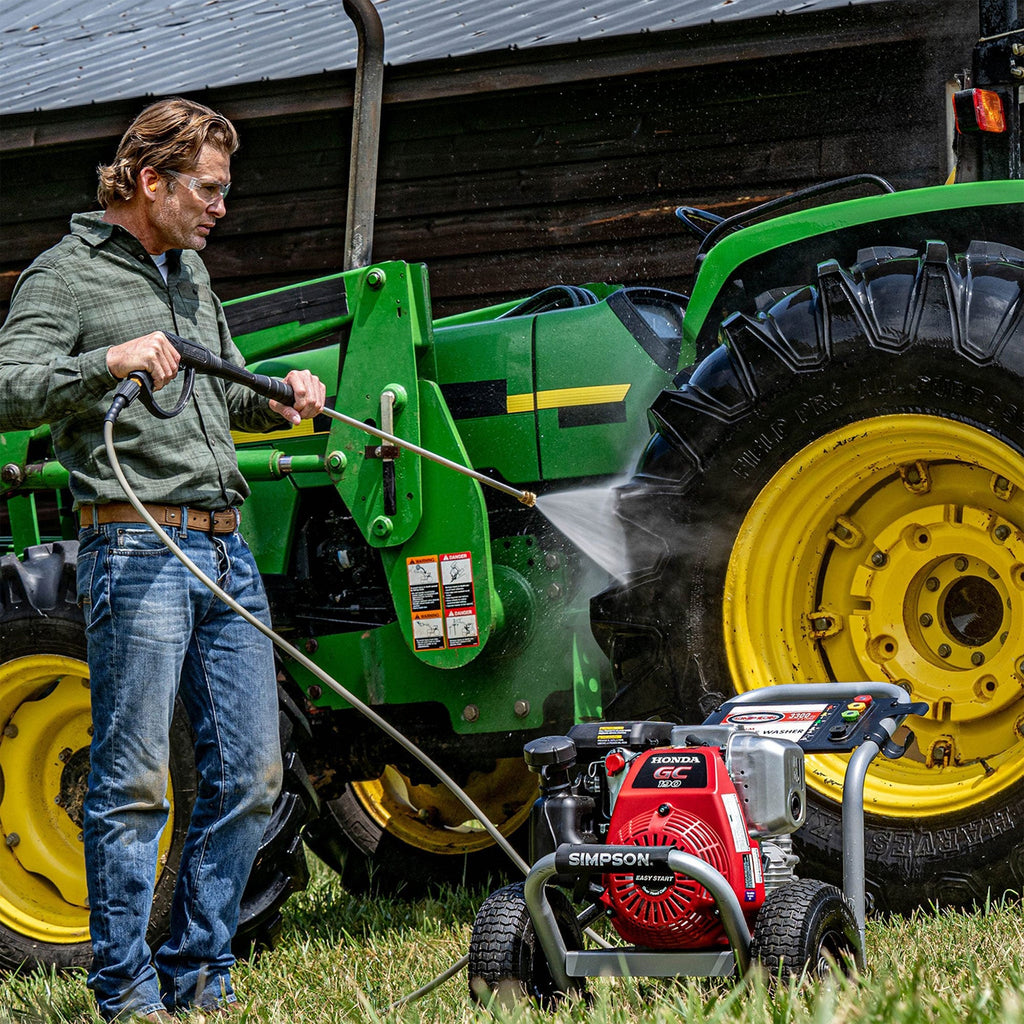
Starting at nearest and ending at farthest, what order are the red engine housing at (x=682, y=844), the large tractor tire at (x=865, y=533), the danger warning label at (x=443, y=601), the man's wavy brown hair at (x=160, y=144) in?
the red engine housing at (x=682, y=844) → the large tractor tire at (x=865, y=533) → the man's wavy brown hair at (x=160, y=144) → the danger warning label at (x=443, y=601)

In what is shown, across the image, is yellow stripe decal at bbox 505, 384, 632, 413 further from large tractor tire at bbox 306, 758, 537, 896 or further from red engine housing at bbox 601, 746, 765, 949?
red engine housing at bbox 601, 746, 765, 949

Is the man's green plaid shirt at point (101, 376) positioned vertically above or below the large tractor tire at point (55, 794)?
above

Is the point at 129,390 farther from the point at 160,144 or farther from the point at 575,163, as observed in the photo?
the point at 575,163

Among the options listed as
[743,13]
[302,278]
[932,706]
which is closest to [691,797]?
[932,706]

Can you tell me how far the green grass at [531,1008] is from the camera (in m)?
2.11

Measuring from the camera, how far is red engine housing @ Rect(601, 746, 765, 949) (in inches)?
97.4

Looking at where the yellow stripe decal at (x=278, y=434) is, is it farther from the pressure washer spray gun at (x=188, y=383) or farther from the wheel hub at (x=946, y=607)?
the wheel hub at (x=946, y=607)

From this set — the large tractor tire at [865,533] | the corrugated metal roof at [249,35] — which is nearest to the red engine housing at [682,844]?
the large tractor tire at [865,533]

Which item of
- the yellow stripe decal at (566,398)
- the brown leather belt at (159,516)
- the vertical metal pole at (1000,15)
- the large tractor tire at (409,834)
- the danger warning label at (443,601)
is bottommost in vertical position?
the large tractor tire at (409,834)

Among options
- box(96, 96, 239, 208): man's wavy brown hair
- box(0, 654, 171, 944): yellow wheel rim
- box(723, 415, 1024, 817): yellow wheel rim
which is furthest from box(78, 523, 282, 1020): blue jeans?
box(723, 415, 1024, 817): yellow wheel rim

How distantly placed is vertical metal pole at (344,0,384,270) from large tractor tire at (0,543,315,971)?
403 centimetres


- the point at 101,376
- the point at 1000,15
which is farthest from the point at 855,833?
the point at 1000,15

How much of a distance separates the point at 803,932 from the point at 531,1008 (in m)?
0.48

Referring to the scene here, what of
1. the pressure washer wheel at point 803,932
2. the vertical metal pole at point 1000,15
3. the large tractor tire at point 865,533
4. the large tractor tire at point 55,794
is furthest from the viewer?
the vertical metal pole at point 1000,15
